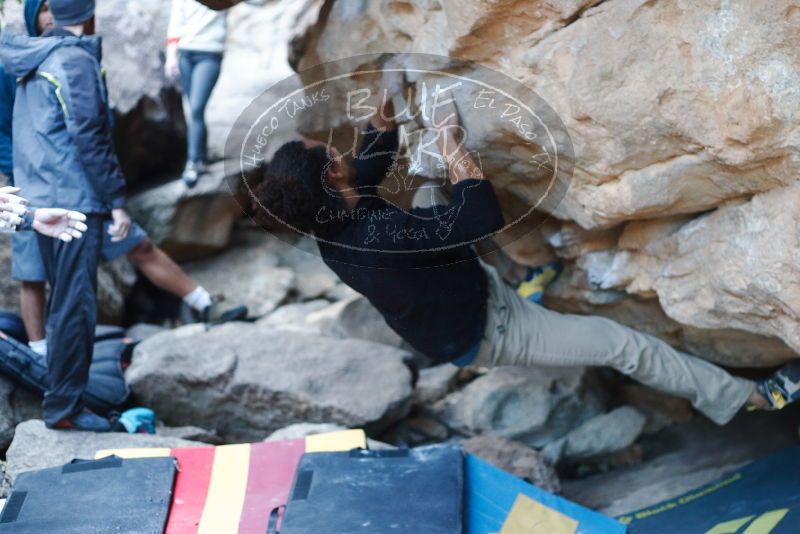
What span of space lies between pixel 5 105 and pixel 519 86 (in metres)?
1.97

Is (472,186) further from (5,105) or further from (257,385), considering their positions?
(5,105)

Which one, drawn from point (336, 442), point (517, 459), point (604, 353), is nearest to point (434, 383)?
point (517, 459)

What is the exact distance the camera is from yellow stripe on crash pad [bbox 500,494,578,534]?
9.53ft

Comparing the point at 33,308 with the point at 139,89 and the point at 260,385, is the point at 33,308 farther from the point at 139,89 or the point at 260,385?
the point at 139,89

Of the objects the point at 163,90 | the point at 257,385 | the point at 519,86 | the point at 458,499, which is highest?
Result: the point at 519,86

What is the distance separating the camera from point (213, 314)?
4840 mm

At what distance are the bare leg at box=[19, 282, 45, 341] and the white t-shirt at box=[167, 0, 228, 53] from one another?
64.2 inches

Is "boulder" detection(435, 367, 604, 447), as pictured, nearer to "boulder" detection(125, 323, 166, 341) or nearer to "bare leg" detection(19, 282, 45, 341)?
"boulder" detection(125, 323, 166, 341)

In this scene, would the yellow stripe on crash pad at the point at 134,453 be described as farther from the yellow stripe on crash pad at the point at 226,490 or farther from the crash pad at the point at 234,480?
the yellow stripe on crash pad at the point at 226,490

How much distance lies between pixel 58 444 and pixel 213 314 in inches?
63.1

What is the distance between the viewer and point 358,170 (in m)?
2.55

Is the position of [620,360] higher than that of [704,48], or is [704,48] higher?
[704,48]

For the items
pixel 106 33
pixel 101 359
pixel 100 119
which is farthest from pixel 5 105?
pixel 106 33

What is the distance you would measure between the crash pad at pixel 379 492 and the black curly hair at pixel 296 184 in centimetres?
84
